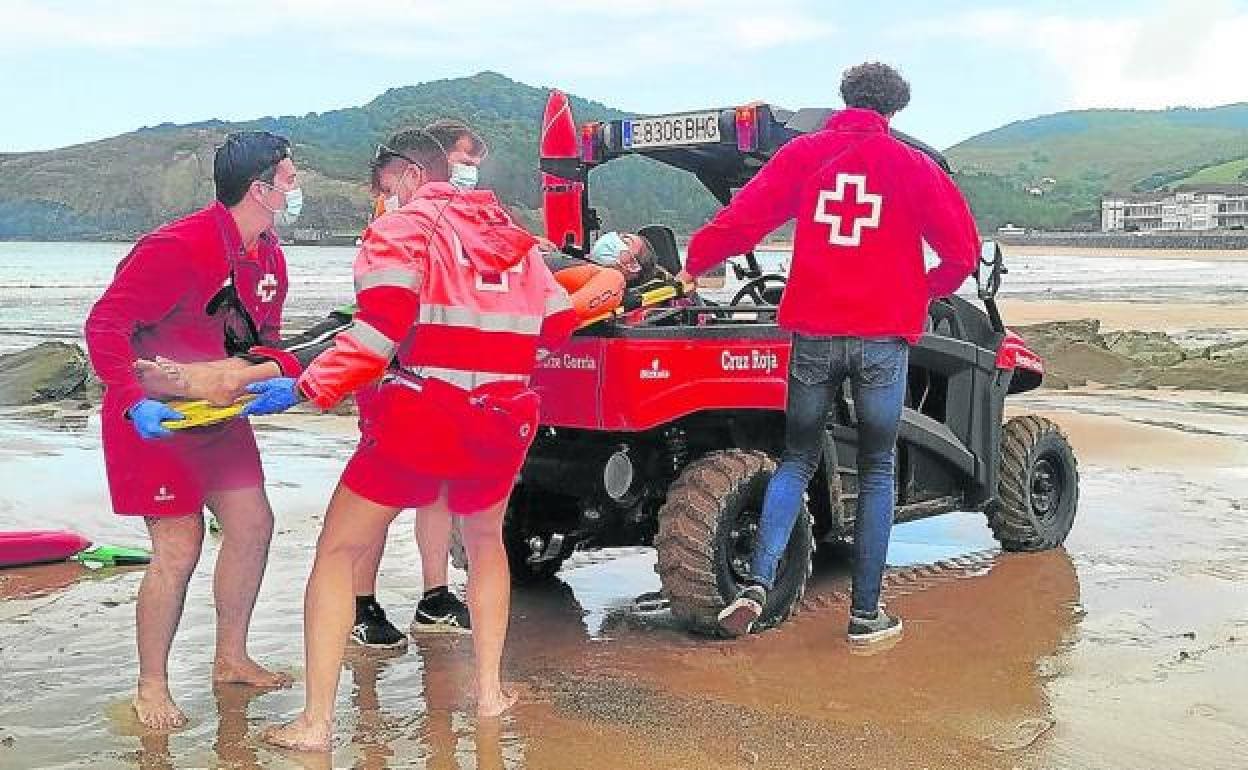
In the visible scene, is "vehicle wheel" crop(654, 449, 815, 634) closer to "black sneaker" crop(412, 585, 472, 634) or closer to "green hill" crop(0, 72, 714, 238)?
"black sneaker" crop(412, 585, 472, 634)

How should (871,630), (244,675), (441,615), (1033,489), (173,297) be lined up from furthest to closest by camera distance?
(1033,489)
(441,615)
(871,630)
(244,675)
(173,297)

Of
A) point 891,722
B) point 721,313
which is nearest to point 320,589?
point 891,722

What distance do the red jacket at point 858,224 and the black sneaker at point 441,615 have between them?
5.09ft

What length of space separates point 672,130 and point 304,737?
306cm

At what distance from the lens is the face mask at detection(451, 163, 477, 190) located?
411cm

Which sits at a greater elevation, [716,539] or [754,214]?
[754,214]

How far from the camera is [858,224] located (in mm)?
4777

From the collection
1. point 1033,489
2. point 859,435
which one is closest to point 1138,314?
point 1033,489

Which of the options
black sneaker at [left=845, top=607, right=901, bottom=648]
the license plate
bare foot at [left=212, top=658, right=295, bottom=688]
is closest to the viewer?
bare foot at [left=212, top=658, right=295, bottom=688]

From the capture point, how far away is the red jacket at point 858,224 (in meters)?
4.79

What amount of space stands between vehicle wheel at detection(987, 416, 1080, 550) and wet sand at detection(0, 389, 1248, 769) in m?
0.13

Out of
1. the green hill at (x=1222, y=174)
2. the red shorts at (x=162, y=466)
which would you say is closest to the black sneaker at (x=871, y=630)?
the red shorts at (x=162, y=466)

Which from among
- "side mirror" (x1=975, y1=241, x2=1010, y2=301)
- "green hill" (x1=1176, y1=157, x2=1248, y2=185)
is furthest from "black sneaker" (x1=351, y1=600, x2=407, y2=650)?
"green hill" (x1=1176, y1=157, x2=1248, y2=185)

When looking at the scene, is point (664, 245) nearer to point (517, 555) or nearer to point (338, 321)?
point (517, 555)
